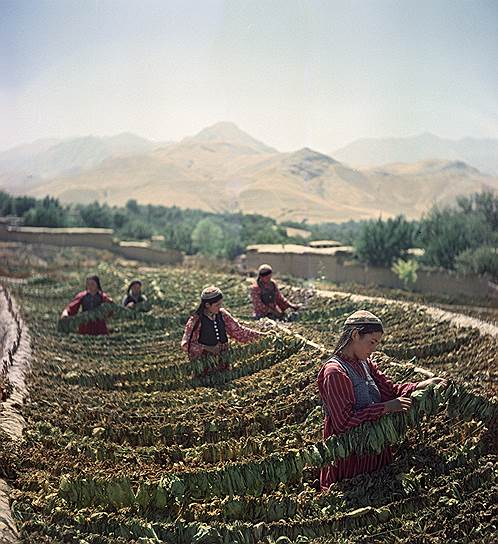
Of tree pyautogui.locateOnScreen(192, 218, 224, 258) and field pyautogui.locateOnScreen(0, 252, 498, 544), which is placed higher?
tree pyautogui.locateOnScreen(192, 218, 224, 258)

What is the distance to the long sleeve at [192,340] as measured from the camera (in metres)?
6.36

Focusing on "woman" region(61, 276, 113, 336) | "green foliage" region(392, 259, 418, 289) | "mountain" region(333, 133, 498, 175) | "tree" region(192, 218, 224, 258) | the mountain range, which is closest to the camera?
"woman" region(61, 276, 113, 336)

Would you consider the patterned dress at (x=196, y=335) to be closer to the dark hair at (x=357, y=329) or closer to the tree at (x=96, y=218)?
the dark hair at (x=357, y=329)

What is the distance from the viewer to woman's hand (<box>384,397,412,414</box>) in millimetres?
3840

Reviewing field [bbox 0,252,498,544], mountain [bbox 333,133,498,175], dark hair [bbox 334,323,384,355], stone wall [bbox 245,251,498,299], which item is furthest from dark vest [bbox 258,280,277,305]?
mountain [bbox 333,133,498,175]

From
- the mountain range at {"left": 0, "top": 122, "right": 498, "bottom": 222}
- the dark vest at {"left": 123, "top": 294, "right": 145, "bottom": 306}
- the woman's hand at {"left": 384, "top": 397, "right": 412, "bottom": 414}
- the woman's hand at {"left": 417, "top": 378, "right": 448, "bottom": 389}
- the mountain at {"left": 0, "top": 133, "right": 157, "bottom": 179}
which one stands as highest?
the mountain at {"left": 0, "top": 133, "right": 157, "bottom": 179}

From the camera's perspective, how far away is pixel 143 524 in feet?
11.7

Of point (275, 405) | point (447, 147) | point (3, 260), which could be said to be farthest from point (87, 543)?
point (447, 147)

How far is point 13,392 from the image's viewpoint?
599 cm

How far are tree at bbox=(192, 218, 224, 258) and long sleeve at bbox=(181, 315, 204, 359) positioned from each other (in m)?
21.4

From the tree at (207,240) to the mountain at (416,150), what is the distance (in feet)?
412

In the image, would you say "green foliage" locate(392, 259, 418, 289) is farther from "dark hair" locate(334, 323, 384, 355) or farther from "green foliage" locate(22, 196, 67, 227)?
"green foliage" locate(22, 196, 67, 227)

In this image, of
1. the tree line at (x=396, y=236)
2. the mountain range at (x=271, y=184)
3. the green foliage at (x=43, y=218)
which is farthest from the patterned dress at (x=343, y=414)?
the mountain range at (x=271, y=184)

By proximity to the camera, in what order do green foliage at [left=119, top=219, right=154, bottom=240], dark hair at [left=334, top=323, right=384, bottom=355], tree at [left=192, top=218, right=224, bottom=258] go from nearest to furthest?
dark hair at [left=334, top=323, right=384, bottom=355] → tree at [left=192, top=218, right=224, bottom=258] → green foliage at [left=119, top=219, right=154, bottom=240]
